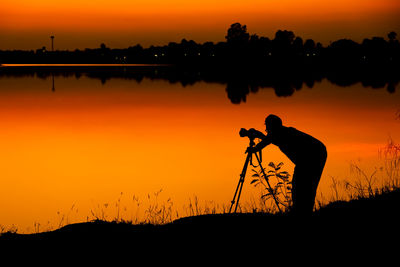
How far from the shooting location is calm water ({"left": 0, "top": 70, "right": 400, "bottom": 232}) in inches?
683

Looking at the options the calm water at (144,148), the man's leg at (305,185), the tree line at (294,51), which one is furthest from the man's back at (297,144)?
the tree line at (294,51)

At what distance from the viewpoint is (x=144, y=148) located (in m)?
28.7

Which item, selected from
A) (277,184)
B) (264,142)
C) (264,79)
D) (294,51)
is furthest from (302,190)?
(294,51)

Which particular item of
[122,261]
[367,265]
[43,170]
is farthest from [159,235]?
[43,170]

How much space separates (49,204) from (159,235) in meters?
8.63

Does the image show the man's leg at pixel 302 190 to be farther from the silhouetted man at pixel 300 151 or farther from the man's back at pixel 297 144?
the man's back at pixel 297 144

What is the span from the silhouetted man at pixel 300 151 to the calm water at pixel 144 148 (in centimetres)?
500

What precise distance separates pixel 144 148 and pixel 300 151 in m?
19.9

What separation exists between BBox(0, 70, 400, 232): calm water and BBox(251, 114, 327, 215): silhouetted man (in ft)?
16.4

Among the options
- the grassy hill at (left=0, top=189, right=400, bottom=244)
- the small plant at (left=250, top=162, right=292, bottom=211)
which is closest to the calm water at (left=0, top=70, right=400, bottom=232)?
the small plant at (left=250, top=162, right=292, bottom=211)

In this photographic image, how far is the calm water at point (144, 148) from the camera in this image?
56.9ft

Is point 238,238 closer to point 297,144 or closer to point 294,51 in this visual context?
point 297,144

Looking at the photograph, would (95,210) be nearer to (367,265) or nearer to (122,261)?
(122,261)

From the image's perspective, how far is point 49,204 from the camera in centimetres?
1722
